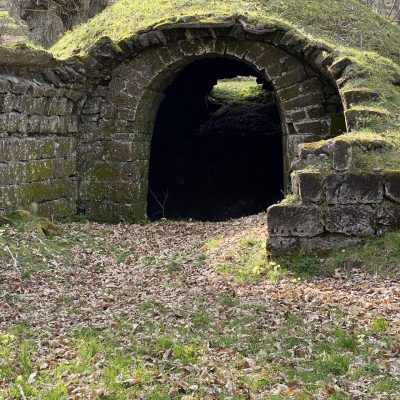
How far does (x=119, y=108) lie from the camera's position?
10.7m

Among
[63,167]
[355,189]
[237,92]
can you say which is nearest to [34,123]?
[63,167]

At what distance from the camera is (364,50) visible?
1069cm

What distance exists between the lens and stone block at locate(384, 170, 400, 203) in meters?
7.30

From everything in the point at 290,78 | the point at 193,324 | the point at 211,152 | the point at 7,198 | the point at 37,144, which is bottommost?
the point at 193,324

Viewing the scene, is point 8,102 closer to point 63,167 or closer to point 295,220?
point 63,167

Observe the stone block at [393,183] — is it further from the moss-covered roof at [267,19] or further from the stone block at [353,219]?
the moss-covered roof at [267,19]

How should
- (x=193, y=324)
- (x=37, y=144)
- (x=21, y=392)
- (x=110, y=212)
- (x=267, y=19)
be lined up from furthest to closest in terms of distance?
(x=110, y=212) < (x=267, y=19) < (x=37, y=144) < (x=193, y=324) < (x=21, y=392)

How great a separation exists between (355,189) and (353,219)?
1.06 feet

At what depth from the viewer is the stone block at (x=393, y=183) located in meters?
7.30

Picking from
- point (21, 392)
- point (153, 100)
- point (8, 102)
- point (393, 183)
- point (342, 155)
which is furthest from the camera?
point (153, 100)

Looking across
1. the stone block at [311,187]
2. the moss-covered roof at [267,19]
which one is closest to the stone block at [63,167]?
the moss-covered roof at [267,19]

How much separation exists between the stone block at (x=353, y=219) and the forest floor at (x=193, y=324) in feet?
1.00

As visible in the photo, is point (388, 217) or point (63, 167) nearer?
point (388, 217)

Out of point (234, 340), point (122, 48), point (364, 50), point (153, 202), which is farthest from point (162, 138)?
point (234, 340)
